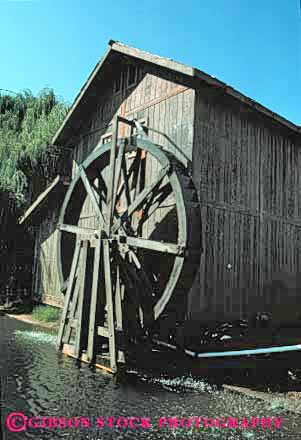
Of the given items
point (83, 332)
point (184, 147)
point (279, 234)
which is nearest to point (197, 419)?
point (83, 332)

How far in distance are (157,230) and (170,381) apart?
2.77m

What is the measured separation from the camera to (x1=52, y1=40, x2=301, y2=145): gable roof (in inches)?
282

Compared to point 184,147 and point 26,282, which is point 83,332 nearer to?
point 184,147

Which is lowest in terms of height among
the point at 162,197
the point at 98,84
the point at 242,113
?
the point at 162,197

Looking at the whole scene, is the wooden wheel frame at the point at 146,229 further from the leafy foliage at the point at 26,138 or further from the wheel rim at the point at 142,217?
the leafy foliage at the point at 26,138

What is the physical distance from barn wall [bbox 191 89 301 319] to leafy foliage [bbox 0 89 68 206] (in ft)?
29.7

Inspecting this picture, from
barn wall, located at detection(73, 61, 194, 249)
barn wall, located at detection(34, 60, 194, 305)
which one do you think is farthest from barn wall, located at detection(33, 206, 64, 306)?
barn wall, located at detection(73, 61, 194, 249)

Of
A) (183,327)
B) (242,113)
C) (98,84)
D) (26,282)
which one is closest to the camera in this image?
(183,327)

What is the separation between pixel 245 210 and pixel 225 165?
39.4 inches

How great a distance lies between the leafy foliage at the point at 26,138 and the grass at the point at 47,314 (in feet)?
14.5

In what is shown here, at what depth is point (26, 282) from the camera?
14.9m

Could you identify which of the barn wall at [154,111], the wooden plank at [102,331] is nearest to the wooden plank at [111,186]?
the barn wall at [154,111]

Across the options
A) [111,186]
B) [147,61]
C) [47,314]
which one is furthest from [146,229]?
[47,314]

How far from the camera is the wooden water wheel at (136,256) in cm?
651
